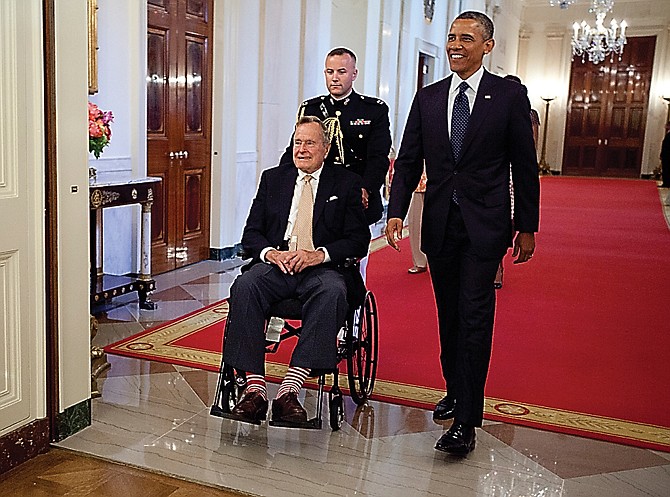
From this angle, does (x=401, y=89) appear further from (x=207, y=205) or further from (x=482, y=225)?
(x=482, y=225)

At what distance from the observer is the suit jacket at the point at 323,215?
3.36 m

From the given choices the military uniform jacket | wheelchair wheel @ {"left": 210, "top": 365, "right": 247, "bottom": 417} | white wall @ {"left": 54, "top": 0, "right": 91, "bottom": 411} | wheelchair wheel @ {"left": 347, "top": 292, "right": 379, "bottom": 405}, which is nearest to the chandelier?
the military uniform jacket

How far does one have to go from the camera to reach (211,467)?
2.89 metres

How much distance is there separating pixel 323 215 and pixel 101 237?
209 centimetres

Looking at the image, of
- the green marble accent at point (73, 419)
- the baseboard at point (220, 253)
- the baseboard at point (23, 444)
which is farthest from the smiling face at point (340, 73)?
the baseboard at point (220, 253)

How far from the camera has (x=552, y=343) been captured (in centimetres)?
470

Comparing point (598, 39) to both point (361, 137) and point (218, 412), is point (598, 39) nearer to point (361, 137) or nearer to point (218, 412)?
point (361, 137)

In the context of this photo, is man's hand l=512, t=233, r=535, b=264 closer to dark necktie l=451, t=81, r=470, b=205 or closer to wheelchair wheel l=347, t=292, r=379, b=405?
dark necktie l=451, t=81, r=470, b=205

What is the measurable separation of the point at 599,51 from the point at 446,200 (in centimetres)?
1681

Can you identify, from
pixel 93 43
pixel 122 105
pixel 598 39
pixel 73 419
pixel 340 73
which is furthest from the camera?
pixel 598 39

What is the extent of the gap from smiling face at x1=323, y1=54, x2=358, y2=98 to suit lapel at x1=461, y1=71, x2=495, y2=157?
41.7 inches

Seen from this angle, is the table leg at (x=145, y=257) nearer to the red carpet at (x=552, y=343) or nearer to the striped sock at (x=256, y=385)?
the red carpet at (x=552, y=343)

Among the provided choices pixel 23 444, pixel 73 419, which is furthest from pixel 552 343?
pixel 23 444

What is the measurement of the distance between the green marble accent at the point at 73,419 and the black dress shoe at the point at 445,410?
1.51m
